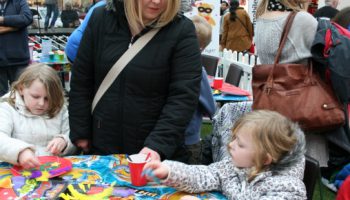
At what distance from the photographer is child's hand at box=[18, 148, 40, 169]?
177 centimetres

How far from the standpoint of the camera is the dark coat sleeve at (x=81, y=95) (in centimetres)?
200

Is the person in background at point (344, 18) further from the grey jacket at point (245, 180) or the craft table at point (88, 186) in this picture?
the craft table at point (88, 186)

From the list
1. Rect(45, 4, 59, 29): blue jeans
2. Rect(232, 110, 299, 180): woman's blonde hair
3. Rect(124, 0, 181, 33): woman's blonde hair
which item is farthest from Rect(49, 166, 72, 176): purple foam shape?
Rect(45, 4, 59, 29): blue jeans

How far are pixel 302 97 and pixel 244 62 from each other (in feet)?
13.8

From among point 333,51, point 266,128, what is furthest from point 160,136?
point 333,51

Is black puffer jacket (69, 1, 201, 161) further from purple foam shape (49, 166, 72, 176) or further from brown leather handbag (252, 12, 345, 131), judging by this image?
brown leather handbag (252, 12, 345, 131)

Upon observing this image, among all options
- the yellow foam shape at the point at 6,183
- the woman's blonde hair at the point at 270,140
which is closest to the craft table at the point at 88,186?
the yellow foam shape at the point at 6,183

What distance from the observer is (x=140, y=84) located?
74.1 inches

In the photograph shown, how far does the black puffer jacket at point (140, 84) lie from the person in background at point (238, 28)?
631 cm

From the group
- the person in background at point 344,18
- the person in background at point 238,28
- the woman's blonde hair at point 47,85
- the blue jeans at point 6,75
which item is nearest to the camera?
the woman's blonde hair at point 47,85

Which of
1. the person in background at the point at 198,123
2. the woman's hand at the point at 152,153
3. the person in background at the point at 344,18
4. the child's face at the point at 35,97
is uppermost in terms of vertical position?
the person in background at the point at 344,18

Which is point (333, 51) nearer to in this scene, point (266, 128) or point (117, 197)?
point (266, 128)

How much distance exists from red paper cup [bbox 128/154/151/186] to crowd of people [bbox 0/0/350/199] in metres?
0.05

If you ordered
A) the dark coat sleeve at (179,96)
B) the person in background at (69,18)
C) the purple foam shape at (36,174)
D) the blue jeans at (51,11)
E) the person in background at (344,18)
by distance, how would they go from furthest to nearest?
the blue jeans at (51,11)
the person in background at (69,18)
the person in background at (344,18)
the dark coat sleeve at (179,96)
the purple foam shape at (36,174)
